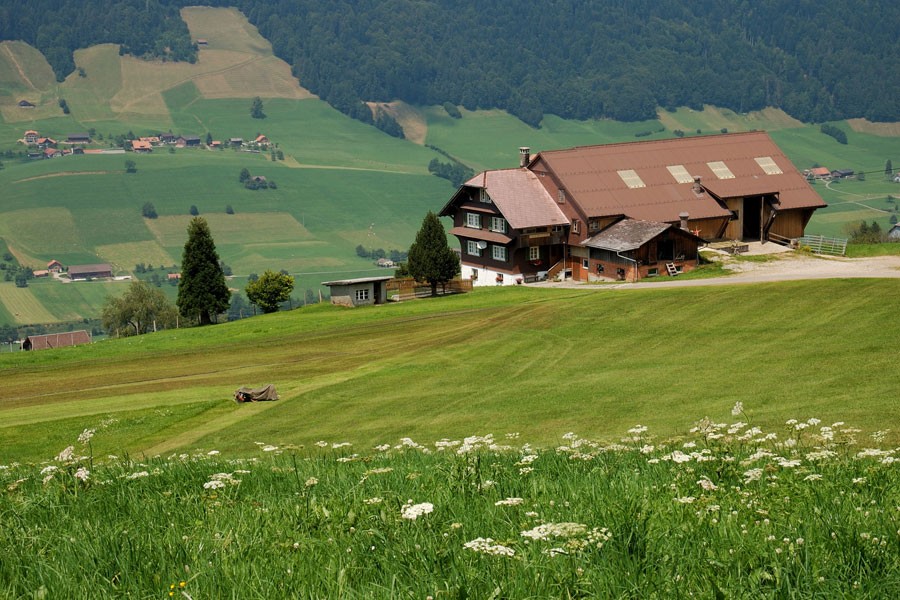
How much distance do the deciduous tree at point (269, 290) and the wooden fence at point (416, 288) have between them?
9.02 m

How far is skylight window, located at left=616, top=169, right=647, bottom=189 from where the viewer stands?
87.2 m

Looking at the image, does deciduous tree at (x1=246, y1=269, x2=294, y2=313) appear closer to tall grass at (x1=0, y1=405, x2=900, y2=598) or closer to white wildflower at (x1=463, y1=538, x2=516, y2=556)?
tall grass at (x1=0, y1=405, x2=900, y2=598)

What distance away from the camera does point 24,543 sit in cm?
1045

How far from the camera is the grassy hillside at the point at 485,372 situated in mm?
34156

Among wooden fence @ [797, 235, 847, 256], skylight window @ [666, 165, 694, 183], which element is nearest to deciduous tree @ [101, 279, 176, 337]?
skylight window @ [666, 165, 694, 183]

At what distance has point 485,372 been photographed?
149ft

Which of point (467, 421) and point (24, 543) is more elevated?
point (24, 543)

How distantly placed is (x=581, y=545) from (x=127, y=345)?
5754 centimetres

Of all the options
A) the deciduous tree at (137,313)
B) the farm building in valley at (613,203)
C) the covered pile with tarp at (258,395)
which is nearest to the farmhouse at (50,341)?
the deciduous tree at (137,313)

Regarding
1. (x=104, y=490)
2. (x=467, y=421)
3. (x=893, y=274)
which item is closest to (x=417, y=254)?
(x=893, y=274)

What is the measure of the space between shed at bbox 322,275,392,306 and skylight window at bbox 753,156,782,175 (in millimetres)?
34558

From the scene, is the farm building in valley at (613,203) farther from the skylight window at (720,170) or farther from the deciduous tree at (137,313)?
the deciduous tree at (137,313)

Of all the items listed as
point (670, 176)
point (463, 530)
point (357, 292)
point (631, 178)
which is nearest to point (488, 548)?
point (463, 530)

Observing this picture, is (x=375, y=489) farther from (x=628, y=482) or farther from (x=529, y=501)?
(x=628, y=482)
